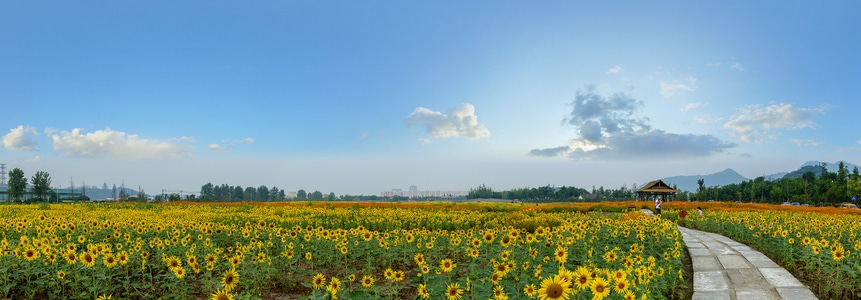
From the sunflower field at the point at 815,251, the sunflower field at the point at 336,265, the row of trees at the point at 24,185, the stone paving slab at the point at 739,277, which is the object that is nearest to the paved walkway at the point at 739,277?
the stone paving slab at the point at 739,277

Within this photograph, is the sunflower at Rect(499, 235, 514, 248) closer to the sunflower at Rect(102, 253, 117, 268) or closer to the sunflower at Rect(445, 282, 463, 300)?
the sunflower at Rect(445, 282, 463, 300)

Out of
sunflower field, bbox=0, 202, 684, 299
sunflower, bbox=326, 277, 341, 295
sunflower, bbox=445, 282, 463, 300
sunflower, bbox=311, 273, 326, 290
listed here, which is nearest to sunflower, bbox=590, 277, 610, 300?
sunflower field, bbox=0, 202, 684, 299

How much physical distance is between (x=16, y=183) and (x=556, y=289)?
77.7 meters

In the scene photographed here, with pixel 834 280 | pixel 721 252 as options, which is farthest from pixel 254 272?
pixel 721 252

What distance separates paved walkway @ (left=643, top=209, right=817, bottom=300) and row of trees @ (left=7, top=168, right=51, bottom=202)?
74006 millimetres

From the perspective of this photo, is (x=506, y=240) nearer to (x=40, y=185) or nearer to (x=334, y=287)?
(x=334, y=287)

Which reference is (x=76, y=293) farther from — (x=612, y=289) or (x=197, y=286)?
(x=612, y=289)

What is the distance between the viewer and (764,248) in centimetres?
999

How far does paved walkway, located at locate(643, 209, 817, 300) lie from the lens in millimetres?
6566

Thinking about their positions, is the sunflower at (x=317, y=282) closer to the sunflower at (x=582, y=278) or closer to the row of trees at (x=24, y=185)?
the sunflower at (x=582, y=278)

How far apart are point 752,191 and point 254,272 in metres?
97.2

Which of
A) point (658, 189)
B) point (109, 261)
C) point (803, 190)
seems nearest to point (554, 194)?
point (803, 190)

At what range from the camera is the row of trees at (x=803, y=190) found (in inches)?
2416

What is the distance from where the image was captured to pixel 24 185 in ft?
207
